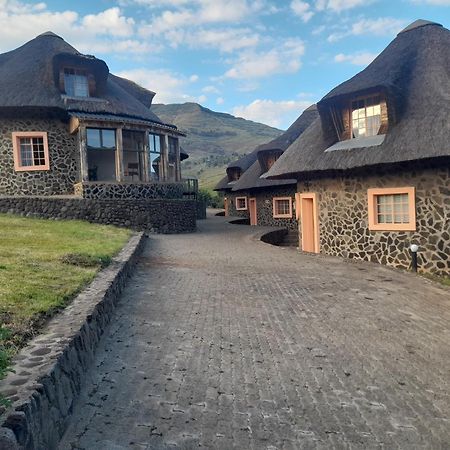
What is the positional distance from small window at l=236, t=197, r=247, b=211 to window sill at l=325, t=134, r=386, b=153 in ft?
63.8

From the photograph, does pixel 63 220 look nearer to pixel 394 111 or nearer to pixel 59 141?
pixel 59 141

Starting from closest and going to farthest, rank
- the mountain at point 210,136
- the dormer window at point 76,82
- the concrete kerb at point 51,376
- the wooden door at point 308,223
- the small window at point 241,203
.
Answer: the concrete kerb at point 51,376, the wooden door at point 308,223, the dormer window at point 76,82, the small window at point 241,203, the mountain at point 210,136

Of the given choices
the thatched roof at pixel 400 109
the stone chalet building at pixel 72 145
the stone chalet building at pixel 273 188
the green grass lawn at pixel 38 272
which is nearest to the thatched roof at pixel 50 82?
the stone chalet building at pixel 72 145

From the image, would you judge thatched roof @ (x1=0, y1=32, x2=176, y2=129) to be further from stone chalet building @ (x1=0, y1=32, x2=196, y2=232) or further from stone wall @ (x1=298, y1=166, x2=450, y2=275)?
stone wall @ (x1=298, y1=166, x2=450, y2=275)

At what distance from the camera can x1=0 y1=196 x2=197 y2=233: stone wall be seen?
57.2 feet

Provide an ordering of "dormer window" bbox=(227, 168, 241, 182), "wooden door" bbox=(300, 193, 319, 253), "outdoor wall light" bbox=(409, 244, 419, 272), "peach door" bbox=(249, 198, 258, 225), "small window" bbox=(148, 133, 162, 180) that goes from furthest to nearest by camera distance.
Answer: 1. "dormer window" bbox=(227, 168, 241, 182)
2. "peach door" bbox=(249, 198, 258, 225)
3. "small window" bbox=(148, 133, 162, 180)
4. "wooden door" bbox=(300, 193, 319, 253)
5. "outdoor wall light" bbox=(409, 244, 419, 272)

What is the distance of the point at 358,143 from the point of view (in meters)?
13.4

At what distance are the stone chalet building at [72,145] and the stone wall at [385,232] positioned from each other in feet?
24.9

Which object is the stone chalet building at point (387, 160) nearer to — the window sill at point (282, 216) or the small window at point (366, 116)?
the small window at point (366, 116)

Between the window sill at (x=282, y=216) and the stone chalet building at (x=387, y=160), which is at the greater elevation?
the stone chalet building at (x=387, y=160)

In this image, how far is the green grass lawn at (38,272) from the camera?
4402mm

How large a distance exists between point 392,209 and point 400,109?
3.14m

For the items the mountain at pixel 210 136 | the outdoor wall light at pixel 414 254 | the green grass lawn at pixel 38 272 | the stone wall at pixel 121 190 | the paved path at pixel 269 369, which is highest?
the mountain at pixel 210 136

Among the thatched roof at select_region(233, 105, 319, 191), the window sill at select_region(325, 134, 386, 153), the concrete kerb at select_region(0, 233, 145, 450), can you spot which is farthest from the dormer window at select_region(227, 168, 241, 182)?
the concrete kerb at select_region(0, 233, 145, 450)
